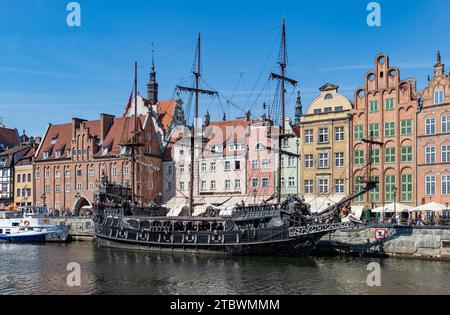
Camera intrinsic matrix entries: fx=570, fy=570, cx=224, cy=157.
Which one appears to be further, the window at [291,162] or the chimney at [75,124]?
the chimney at [75,124]

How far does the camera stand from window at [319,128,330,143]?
66.3 metres

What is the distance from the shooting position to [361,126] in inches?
2520

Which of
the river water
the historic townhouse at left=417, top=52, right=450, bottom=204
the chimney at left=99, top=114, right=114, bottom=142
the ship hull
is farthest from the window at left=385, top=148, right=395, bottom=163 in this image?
the chimney at left=99, top=114, right=114, bottom=142

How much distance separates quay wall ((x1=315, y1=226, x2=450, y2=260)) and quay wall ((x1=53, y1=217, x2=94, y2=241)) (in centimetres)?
3306

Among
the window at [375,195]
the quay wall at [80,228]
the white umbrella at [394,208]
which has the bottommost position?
the quay wall at [80,228]

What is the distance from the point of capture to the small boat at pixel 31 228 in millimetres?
68844

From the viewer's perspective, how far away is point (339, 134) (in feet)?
215

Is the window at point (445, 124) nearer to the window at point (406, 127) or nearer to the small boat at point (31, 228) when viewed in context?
the window at point (406, 127)

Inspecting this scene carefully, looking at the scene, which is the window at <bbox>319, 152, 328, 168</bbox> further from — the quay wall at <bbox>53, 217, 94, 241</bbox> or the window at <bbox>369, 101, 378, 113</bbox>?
the quay wall at <bbox>53, 217, 94, 241</bbox>

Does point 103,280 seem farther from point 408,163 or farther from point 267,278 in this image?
point 408,163

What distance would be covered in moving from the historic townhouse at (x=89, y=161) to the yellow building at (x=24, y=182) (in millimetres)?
1712

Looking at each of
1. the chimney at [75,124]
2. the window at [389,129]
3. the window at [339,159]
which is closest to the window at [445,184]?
the window at [389,129]

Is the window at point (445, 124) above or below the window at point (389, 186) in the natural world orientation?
above

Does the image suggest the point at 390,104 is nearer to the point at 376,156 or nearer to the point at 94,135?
the point at 376,156
